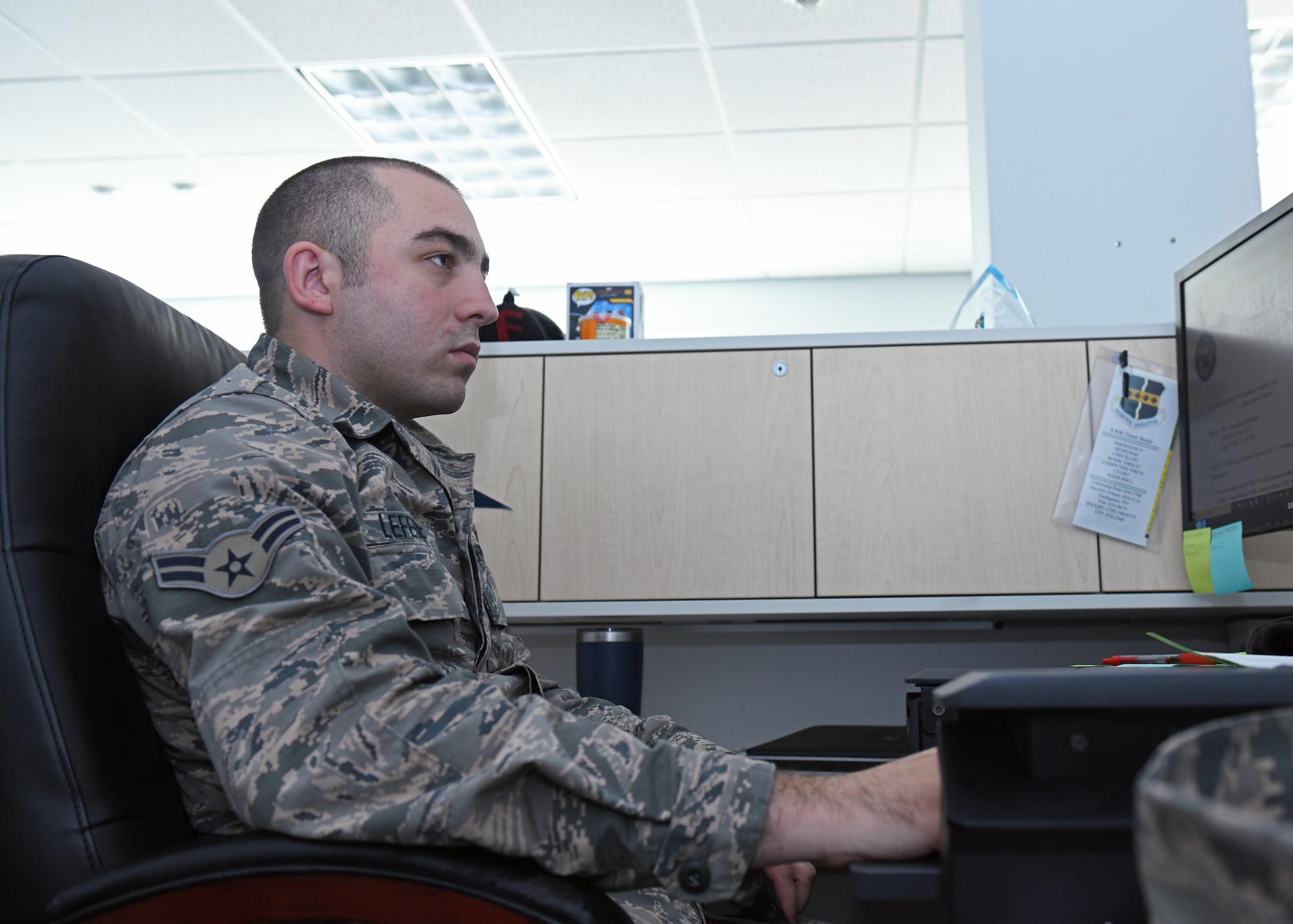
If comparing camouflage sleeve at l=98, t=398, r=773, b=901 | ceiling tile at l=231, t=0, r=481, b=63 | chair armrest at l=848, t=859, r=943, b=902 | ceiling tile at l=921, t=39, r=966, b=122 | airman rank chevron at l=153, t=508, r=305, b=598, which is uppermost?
ceiling tile at l=231, t=0, r=481, b=63

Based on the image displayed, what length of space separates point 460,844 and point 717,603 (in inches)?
32.7

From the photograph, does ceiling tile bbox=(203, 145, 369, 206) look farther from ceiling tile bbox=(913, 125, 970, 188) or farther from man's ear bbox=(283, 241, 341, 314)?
man's ear bbox=(283, 241, 341, 314)

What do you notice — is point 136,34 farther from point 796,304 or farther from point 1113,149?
point 796,304

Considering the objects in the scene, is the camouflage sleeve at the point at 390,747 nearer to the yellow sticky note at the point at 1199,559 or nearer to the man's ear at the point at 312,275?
the man's ear at the point at 312,275

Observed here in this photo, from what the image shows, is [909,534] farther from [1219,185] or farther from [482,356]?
[1219,185]

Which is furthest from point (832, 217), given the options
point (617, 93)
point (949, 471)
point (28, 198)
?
point (28, 198)

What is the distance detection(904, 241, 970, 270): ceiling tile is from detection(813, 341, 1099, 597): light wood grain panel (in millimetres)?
3451

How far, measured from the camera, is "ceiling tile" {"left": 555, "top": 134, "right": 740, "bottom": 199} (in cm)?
375

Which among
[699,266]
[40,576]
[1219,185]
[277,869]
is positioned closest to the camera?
[277,869]

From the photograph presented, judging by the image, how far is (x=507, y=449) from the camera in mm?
1506

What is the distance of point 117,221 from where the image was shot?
451 cm

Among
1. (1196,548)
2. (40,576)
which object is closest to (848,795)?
(40,576)

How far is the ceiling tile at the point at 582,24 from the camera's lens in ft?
9.41

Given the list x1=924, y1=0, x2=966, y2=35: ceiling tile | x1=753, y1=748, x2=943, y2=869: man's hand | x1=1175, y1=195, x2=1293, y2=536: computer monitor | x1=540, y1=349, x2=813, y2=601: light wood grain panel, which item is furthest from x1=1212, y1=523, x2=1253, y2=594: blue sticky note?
x1=924, y1=0, x2=966, y2=35: ceiling tile
